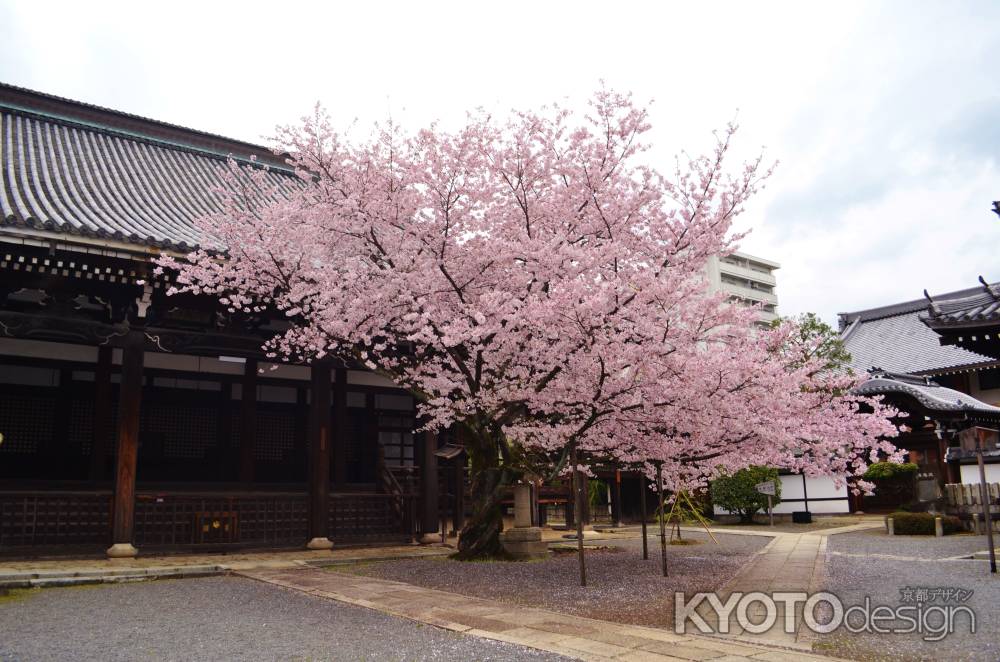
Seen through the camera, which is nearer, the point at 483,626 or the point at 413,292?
the point at 483,626

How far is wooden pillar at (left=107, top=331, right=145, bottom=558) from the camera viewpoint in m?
11.4

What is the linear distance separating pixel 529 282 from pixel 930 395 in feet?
54.1

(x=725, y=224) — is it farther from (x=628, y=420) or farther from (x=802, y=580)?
(x=802, y=580)

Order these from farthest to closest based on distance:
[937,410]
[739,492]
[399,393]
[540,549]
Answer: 1. [739,492]
2. [937,410]
3. [399,393]
4. [540,549]

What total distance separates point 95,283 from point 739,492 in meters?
19.2

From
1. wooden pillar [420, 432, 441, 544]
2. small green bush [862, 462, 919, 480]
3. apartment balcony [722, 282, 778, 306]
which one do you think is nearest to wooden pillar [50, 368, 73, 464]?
wooden pillar [420, 432, 441, 544]

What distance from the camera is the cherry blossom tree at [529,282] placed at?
9445 mm

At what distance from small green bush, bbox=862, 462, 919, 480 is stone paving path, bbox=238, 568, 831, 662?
20682 mm

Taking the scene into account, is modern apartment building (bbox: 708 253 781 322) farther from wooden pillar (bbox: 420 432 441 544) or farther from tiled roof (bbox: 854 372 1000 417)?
wooden pillar (bbox: 420 432 441 544)

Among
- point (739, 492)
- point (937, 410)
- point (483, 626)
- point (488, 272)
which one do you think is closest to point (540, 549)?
point (488, 272)

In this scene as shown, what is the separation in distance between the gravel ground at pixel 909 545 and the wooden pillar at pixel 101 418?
14547 millimetres

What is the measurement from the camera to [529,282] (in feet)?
34.0

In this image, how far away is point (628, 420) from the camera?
1001cm

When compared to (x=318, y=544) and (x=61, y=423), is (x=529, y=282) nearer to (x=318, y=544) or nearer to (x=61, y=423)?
(x=318, y=544)
